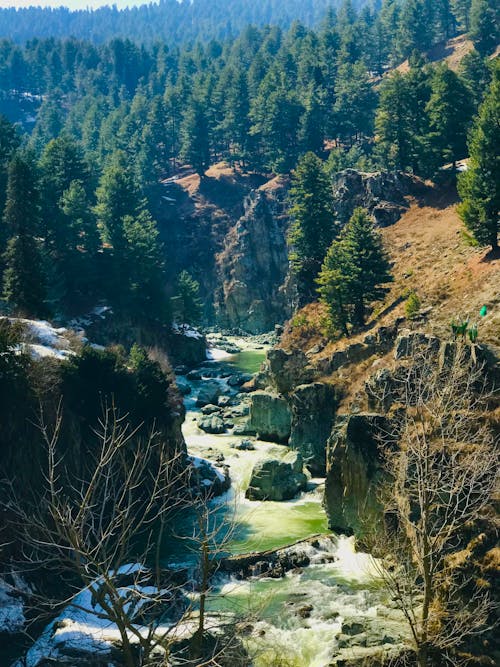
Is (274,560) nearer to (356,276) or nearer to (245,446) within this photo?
(245,446)

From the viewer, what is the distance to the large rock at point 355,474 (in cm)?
3862

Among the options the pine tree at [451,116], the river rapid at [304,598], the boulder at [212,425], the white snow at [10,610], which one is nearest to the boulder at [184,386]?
the boulder at [212,425]

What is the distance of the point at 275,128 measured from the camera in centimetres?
12250

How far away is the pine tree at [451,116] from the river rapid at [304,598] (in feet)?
154

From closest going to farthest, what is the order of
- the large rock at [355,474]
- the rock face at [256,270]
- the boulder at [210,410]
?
the large rock at [355,474] → the boulder at [210,410] → the rock face at [256,270]

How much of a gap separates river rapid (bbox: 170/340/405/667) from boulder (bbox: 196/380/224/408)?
1970 centimetres

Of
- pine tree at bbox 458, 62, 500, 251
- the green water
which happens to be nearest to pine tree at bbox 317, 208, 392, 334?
pine tree at bbox 458, 62, 500, 251

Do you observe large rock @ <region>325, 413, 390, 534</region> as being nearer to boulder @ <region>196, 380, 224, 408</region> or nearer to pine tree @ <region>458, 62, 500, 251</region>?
pine tree @ <region>458, 62, 500, 251</region>

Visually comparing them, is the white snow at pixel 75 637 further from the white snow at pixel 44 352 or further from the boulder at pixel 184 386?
the boulder at pixel 184 386

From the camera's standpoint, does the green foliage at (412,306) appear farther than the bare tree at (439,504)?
Yes

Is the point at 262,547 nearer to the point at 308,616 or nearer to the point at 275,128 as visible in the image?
the point at 308,616

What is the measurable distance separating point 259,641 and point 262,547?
953cm

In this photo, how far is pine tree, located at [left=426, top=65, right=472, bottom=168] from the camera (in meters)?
80.6

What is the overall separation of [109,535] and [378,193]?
7042cm
